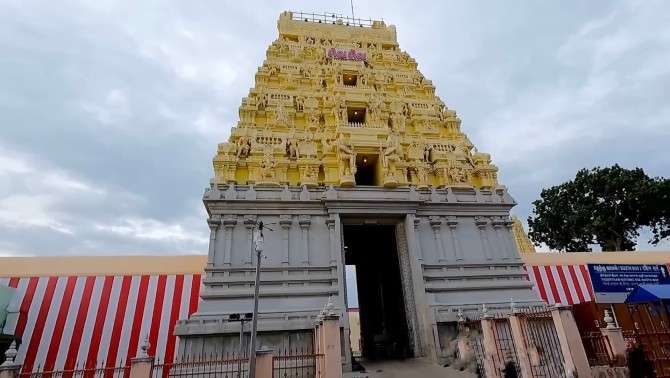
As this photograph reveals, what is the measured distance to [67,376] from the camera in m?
12.9

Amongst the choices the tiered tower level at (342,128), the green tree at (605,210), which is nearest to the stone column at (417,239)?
the tiered tower level at (342,128)

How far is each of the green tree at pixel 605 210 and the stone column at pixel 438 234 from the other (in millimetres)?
20672

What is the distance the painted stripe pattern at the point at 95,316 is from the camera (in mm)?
13523

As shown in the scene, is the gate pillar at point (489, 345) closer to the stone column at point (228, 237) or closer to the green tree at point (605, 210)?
the stone column at point (228, 237)

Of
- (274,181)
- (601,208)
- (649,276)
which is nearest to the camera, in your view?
(274,181)

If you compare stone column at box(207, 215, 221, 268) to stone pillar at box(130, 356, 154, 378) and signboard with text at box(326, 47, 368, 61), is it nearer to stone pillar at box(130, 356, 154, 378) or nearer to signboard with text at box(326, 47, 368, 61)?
stone pillar at box(130, 356, 154, 378)

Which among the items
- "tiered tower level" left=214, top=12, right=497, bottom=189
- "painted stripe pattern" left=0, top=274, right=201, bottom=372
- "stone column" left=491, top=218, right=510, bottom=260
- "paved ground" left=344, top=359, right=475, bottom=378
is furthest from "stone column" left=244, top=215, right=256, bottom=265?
"stone column" left=491, top=218, right=510, bottom=260

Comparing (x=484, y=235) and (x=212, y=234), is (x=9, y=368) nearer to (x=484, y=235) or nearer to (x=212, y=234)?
(x=212, y=234)

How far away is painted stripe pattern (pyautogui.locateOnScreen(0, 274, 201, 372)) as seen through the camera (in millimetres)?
13523

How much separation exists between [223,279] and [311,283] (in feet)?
11.0

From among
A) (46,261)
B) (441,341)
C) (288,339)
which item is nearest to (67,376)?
(46,261)

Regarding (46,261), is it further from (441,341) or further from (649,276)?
(649,276)

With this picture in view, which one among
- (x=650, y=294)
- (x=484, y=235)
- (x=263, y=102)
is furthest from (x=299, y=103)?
(x=650, y=294)

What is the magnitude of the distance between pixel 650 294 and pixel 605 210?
19852 millimetres
